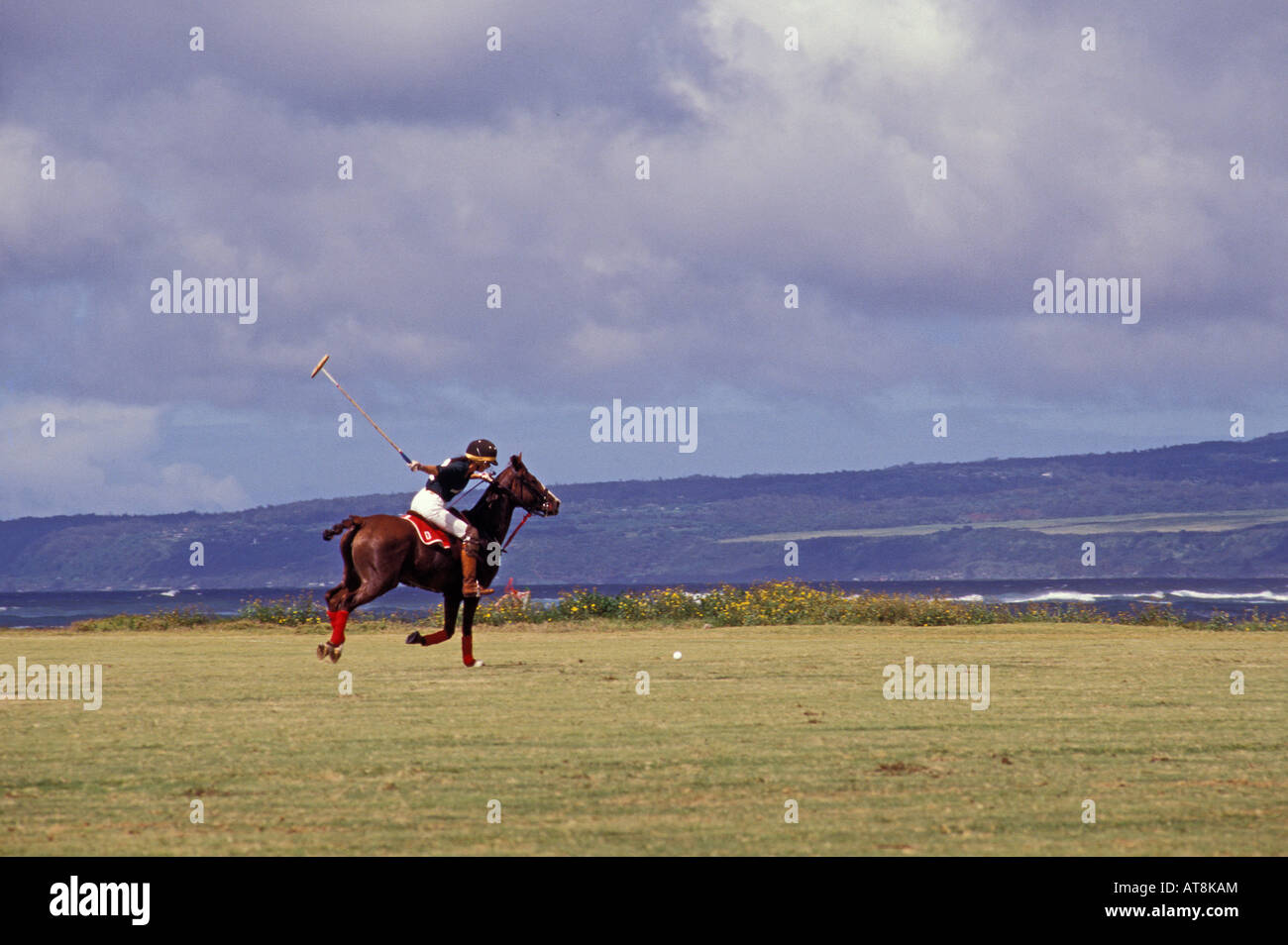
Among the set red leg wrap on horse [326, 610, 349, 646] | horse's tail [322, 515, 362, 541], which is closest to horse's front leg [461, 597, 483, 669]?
red leg wrap on horse [326, 610, 349, 646]

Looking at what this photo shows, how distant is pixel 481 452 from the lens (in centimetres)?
2114

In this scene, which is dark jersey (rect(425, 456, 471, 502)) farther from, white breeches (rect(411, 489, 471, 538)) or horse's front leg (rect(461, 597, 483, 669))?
horse's front leg (rect(461, 597, 483, 669))

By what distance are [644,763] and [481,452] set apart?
930 centimetres

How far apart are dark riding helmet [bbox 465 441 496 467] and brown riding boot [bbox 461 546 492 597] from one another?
129 cm

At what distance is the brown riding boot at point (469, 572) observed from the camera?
20.7 meters

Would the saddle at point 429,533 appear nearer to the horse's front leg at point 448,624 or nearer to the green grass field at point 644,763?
the horse's front leg at point 448,624

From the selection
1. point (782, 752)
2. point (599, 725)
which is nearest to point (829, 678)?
point (599, 725)

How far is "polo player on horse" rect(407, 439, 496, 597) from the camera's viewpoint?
2062 centimetres

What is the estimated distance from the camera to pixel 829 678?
833 inches

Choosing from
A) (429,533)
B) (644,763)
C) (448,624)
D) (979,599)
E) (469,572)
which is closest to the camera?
(644,763)

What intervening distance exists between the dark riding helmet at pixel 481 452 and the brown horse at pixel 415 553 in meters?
0.30

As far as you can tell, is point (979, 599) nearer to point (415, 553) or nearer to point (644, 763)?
point (415, 553)

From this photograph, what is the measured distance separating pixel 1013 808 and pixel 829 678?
10568 millimetres

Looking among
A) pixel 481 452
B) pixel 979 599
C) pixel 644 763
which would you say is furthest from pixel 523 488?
pixel 979 599
